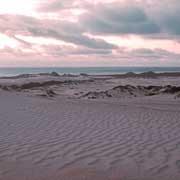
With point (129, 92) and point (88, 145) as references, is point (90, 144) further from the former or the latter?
point (129, 92)

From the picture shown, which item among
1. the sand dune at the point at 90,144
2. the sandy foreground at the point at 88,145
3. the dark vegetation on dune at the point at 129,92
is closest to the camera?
the sandy foreground at the point at 88,145

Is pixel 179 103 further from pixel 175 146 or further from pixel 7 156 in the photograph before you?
pixel 7 156

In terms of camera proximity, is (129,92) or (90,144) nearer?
(90,144)

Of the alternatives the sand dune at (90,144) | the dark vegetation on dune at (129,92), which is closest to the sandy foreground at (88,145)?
the sand dune at (90,144)

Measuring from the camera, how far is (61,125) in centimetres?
871

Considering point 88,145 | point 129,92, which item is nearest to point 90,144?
point 88,145

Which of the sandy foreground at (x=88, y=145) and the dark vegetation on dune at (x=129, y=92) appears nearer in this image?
the sandy foreground at (x=88, y=145)

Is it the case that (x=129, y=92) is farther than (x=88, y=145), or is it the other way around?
(x=129, y=92)

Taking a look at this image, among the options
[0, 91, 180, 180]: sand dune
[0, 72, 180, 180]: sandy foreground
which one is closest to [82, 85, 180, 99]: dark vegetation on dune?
[0, 72, 180, 180]: sandy foreground

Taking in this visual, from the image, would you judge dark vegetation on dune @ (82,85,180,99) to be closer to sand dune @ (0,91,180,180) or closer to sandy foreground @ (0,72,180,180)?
sandy foreground @ (0,72,180,180)

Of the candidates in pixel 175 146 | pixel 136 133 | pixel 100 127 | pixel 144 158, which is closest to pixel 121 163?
pixel 144 158

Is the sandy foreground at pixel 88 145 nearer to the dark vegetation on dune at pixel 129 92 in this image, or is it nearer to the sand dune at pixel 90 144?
the sand dune at pixel 90 144

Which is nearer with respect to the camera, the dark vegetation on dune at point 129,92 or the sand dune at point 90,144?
the sand dune at point 90,144

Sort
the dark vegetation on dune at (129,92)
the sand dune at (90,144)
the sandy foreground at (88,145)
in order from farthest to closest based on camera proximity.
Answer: the dark vegetation on dune at (129,92) → the sand dune at (90,144) → the sandy foreground at (88,145)
